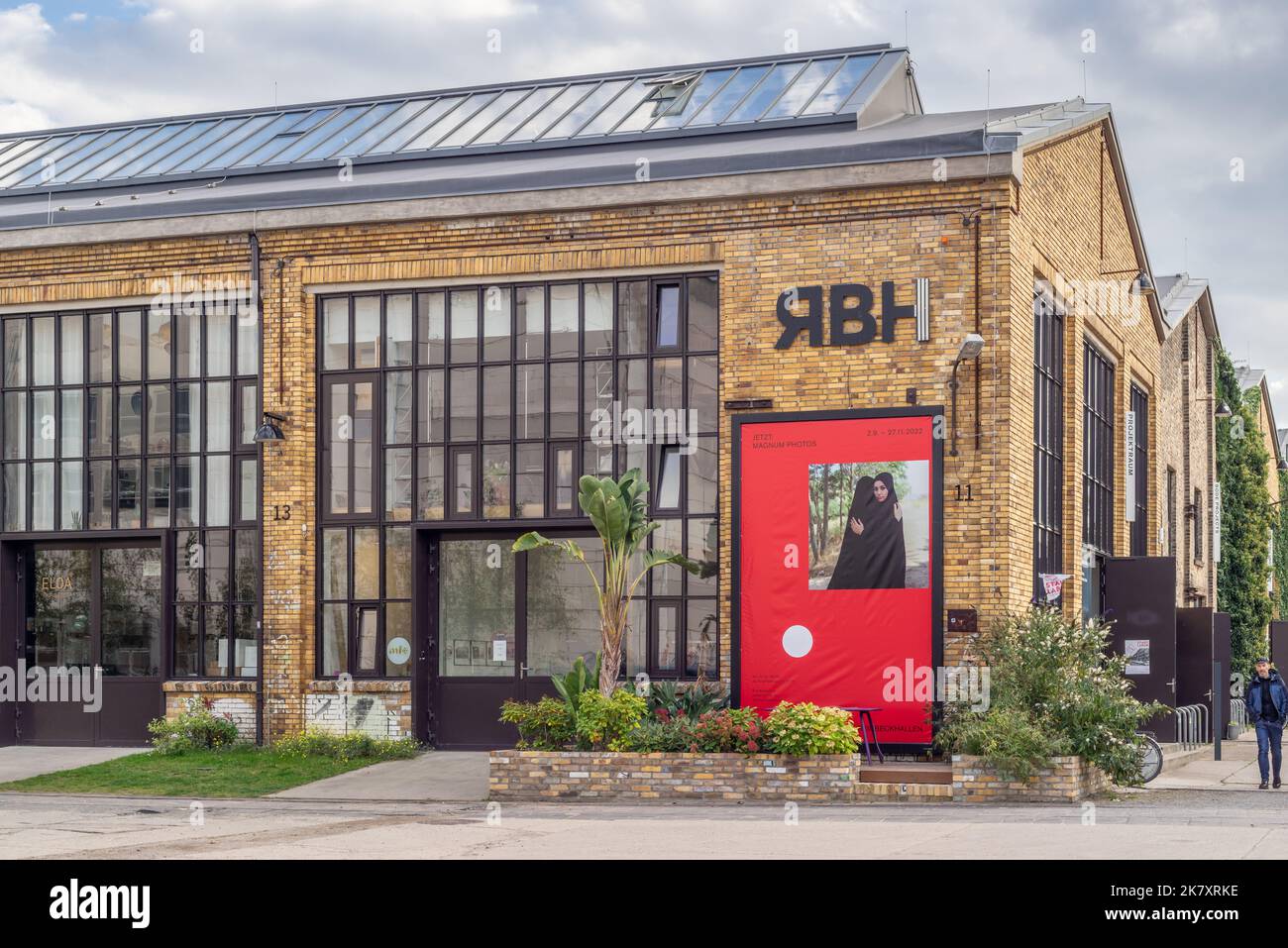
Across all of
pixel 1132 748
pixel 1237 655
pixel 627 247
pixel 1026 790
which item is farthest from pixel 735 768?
pixel 1237 655

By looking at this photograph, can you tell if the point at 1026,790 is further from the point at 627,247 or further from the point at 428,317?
the point at 428,317

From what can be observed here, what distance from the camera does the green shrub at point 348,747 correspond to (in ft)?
72.5

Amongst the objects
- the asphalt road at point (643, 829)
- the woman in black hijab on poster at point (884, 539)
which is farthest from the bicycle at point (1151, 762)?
the woman in black hijab on poster at point (884, 539)

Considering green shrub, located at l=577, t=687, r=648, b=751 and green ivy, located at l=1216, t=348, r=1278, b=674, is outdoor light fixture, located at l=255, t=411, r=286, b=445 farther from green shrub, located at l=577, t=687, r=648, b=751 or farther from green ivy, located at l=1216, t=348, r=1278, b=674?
green ivy, located at l=1216, t=348, r=1278, b=674

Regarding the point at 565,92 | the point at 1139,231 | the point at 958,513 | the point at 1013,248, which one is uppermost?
the point at 565,92

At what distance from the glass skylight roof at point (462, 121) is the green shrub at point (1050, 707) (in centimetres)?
915

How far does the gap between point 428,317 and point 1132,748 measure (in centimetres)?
1141

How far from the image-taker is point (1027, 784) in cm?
1742

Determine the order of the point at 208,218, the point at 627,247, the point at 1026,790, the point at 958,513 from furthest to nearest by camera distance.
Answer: the point at 208,218 → the point at 627,247 → the point at 958,513 → the point at 1026,790

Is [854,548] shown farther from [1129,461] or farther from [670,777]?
[1129,461]

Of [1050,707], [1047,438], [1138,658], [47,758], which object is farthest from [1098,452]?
[47,758]

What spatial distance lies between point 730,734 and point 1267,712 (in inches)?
269

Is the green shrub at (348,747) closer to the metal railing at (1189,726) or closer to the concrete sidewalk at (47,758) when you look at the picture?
the concrete sidewalk at (47,758)

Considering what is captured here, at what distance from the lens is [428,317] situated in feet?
75.6
